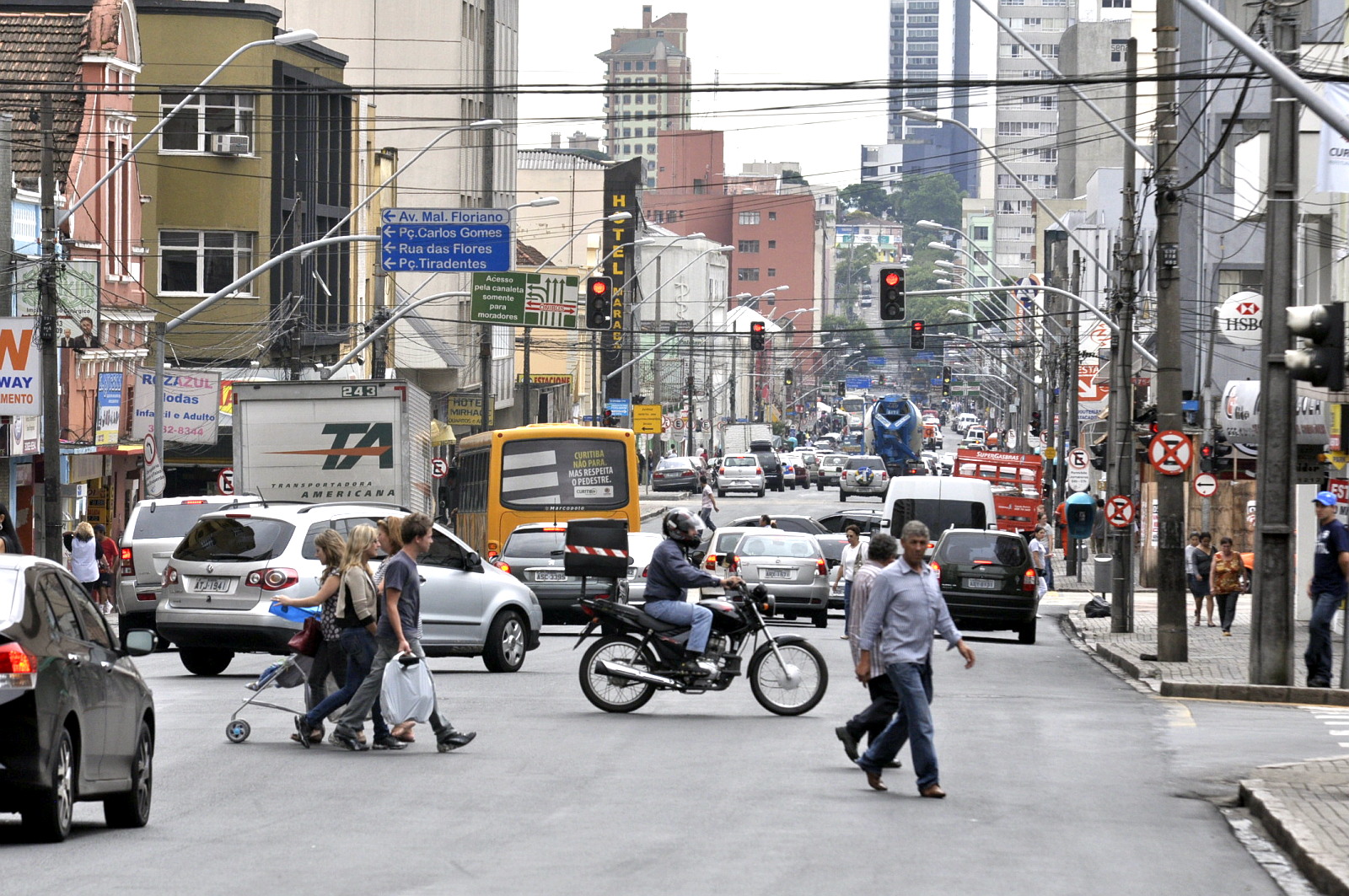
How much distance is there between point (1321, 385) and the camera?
45.2 ft

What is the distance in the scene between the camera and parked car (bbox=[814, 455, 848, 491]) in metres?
98.8

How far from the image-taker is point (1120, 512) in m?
31.0

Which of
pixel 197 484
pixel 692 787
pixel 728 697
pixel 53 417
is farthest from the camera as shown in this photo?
pixel 197 484

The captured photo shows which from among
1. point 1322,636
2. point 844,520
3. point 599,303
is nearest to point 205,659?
point 1322,636

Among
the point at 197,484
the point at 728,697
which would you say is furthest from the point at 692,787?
the point at 197,484

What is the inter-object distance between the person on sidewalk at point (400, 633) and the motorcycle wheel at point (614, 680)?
2.84 metres

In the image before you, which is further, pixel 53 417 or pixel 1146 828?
pixel 53 417

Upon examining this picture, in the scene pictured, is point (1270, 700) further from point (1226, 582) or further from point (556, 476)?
point (556, 476)

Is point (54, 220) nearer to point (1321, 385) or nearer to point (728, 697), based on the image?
point (728, 697)

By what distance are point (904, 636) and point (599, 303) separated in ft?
117

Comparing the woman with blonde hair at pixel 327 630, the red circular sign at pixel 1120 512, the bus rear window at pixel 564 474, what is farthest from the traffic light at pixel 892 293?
the woman with blonde hair at pixel 327 630

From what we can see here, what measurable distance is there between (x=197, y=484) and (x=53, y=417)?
27.1 metres

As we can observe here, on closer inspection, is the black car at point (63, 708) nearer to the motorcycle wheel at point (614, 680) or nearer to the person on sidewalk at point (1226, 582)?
the motorcycle wheel at point (614, 680)

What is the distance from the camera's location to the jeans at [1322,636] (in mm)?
21141
